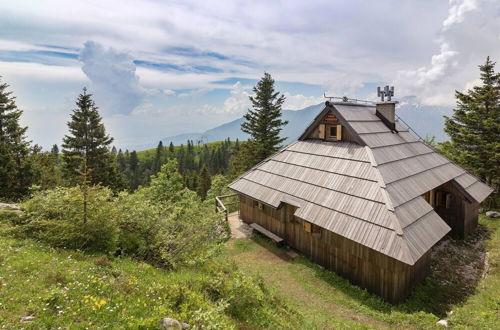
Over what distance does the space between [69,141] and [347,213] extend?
36.3m

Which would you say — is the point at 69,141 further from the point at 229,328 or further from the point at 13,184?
the point at 229,328

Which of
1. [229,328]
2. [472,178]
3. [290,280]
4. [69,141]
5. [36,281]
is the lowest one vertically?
[290,280]

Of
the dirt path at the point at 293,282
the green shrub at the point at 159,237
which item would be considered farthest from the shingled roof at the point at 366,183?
the green shrub at the point at 159,237

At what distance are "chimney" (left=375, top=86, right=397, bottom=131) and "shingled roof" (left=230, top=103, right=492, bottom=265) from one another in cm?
44

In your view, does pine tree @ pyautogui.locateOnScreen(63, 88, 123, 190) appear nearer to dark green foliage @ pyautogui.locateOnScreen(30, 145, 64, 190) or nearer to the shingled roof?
dark green foliage @ pyautogui.locateOnScreen(30, 145, 64, 190)

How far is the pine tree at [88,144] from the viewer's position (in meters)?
34.1

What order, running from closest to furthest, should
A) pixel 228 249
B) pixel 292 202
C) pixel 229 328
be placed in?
pixel 229 328, pixel 292 202, pixel 228 249

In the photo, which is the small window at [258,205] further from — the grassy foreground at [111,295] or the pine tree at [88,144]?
the pine tree at [88,144]

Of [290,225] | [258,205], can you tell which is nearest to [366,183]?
[290,225]

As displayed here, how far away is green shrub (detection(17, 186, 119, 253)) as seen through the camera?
8.77 meters

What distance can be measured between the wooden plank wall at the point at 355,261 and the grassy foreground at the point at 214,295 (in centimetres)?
41

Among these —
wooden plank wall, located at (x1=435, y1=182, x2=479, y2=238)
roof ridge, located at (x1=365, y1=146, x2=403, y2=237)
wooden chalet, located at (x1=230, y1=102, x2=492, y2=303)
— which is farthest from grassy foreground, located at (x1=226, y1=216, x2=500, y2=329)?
roof ridge, located at (x1=365, y1=146, x2=403, y2=237)

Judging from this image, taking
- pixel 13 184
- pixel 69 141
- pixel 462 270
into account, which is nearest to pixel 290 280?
pixel 462 270

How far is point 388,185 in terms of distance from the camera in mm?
12531
